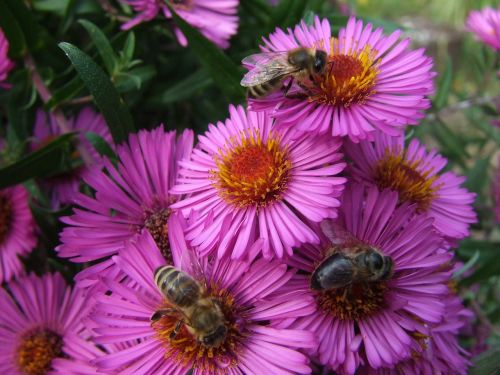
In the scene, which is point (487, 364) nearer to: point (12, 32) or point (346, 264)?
point (346, 264)

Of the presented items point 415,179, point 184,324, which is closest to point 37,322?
point 184,324

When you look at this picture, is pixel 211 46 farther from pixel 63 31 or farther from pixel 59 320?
pixel 59 320

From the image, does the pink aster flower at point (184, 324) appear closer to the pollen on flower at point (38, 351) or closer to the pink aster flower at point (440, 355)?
the pink aster flower at point (440, 355)

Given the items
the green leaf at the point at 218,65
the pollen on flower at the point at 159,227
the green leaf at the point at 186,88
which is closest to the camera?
the pollen on flower at the point at 159,227

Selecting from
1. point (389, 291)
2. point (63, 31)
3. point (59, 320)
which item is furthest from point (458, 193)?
point (63, 31)

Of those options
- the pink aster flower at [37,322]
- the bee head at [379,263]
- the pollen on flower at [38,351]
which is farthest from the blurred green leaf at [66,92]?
the bee head at [379,263]
